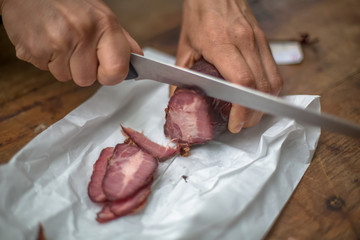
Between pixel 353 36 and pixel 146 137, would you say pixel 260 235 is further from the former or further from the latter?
pixel 353 36

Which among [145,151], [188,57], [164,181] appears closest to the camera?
[164,181]

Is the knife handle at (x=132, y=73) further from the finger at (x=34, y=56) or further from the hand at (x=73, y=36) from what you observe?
the finger at (x=34, y=56)

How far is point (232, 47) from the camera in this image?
1918mm

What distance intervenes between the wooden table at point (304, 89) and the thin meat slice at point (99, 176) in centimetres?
52

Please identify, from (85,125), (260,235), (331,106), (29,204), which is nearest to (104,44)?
(85,125)

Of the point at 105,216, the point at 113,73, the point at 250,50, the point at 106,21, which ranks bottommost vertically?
the point at 105,216

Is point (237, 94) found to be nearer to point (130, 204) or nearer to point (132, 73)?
point (132, 73)

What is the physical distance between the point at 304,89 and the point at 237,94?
974mm

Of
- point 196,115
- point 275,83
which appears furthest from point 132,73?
point 275,83

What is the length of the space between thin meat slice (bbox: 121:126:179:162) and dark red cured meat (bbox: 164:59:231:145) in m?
0.09

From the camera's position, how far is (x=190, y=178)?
70.2 inches

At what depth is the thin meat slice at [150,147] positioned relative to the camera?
1893mm

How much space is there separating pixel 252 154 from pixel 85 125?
103cm

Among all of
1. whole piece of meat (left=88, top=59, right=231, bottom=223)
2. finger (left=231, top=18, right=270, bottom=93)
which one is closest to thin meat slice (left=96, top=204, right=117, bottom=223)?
whole piece of meat (left=88, top=59, right=231, bottom=223)
